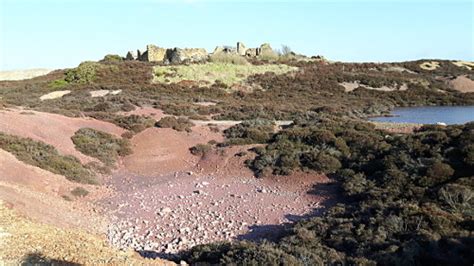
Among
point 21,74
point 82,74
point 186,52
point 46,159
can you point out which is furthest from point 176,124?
point 21,74

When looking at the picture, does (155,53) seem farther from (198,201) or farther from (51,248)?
(51,248)

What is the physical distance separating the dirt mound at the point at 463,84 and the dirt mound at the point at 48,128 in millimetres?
34192

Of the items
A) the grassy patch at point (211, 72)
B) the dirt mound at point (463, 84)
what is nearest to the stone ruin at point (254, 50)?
the grassy patch at point (211, 72)

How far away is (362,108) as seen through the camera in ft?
112

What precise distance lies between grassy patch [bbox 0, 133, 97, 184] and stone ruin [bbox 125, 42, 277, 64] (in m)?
38.3

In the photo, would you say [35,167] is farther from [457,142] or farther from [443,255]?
[457,142]

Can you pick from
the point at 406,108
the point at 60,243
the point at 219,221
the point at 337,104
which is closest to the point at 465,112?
the point at 406,108

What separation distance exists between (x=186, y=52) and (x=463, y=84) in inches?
1273

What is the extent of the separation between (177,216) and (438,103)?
30.2m

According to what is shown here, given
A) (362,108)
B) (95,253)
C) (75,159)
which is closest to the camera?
(95,253)

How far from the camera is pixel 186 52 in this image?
58688mm

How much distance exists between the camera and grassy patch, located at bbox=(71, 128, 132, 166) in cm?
1911

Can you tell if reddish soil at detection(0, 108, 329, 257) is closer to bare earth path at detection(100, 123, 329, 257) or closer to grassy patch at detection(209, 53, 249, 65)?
bare earth path at detection(100, 123, 329, 257)

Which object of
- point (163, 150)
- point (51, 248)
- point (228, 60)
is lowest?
point (163, 150)
